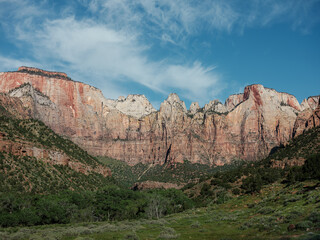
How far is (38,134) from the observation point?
4422 inches

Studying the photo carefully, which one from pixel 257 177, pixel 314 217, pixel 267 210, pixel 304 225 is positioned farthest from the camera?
pixel 257 177

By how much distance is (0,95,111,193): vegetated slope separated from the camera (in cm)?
7894

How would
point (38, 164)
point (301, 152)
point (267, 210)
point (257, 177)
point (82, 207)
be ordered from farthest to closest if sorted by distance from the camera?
point (301, 152) < point (38, 164) < point (82, 207) < point (257, 177) < point (267, 210)

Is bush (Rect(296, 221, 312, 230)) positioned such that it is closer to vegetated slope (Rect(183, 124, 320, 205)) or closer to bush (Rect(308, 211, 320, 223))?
bush (Rect(308, 211, 320, 223))

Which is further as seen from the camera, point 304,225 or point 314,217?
point 314,217

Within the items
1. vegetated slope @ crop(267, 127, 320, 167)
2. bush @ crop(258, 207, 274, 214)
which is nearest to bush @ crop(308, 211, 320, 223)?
bush @ crop(258, 207, 274, 214)

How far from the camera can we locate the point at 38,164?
298 feet

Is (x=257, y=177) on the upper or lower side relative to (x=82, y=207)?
upper

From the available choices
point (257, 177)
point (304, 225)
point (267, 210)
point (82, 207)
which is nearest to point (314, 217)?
point (304, 225)

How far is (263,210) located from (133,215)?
4477cm

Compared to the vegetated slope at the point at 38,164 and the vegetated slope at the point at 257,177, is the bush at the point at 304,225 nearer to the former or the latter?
the vegetated slope at the point at 257,177

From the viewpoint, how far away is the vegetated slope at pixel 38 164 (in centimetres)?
7894

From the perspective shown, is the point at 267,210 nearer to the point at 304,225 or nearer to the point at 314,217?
the point at 314,217

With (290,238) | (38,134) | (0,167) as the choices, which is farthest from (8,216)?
(38,134)
